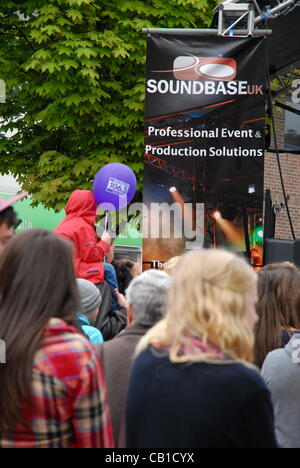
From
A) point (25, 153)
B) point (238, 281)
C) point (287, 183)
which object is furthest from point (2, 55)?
point (238, 281)

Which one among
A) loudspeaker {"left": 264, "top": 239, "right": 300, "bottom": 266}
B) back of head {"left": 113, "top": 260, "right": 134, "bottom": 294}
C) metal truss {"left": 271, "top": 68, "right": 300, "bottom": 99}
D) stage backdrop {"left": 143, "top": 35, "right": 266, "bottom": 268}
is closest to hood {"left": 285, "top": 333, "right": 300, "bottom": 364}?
stage backdrop {"left": 143, "top": 35, "right": 266, "bottom": 268}

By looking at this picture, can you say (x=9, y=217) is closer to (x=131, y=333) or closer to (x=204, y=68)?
(x=131, y=333)

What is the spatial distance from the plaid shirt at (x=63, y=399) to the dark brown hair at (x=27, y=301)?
34mm

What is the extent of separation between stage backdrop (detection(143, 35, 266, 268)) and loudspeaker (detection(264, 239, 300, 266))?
15.5 inches

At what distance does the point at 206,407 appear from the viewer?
6.98 ft

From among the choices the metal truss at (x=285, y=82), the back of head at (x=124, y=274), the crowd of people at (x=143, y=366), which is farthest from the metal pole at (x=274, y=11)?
the crowd of people at (x=143, y=366)

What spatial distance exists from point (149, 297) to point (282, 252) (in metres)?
4.59

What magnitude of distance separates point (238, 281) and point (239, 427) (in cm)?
44

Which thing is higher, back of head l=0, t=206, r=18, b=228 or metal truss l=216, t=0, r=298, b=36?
metal truss l=216, t=0, r=298, b=36

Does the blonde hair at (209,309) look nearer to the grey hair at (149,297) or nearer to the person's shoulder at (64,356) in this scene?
the person's shoulder at (64,356)

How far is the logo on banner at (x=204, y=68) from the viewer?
22.7ft

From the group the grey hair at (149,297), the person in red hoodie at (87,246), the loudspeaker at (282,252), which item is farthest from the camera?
the loudspeaker at (282,252)

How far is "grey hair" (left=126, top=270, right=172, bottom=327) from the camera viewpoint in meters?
2.92

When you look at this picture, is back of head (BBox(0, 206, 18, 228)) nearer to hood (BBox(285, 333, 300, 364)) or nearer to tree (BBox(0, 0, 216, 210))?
hood (BBox(285, 333, 300, 364))
